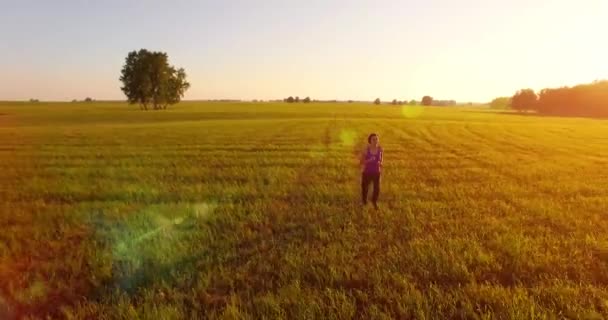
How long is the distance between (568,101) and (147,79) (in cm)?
10829

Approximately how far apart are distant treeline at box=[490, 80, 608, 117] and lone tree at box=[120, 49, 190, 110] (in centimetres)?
9682

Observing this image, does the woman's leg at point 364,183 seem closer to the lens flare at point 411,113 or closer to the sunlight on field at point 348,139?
the sunlight on field at point 348,139

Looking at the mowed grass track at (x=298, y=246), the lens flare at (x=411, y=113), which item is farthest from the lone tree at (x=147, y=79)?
the mowed grass track at (x=298, y=246)

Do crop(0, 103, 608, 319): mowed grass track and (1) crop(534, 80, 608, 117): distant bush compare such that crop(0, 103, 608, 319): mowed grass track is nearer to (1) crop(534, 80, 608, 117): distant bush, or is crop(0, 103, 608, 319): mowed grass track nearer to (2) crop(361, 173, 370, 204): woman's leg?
(2) crop(361, 173, 370, 204): woman's leg

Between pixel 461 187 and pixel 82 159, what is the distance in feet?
53.9

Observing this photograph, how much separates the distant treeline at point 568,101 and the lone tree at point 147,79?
96.8 meters

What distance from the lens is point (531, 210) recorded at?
10758mm

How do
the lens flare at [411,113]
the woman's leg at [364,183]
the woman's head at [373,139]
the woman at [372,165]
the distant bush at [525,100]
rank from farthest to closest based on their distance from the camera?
the distant bush at [525,100] < the lens flare at [411,113] < the woman's leg at [364,183] < the woman at [372,165] < the woman's head at [373,139]

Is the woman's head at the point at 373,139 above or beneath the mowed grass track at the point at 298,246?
above

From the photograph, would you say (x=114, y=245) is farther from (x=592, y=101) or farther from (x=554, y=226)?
(x=592, y=101)

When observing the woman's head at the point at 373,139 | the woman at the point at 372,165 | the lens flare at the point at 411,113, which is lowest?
the lens flare at the point at 411,113

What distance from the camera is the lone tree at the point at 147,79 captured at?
308ft

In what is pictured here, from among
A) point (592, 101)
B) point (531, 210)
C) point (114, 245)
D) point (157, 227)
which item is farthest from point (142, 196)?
Result: point (592, 101)

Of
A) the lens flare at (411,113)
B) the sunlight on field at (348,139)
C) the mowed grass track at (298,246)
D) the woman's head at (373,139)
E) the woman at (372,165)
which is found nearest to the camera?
the mowed grass track at (298,246)
